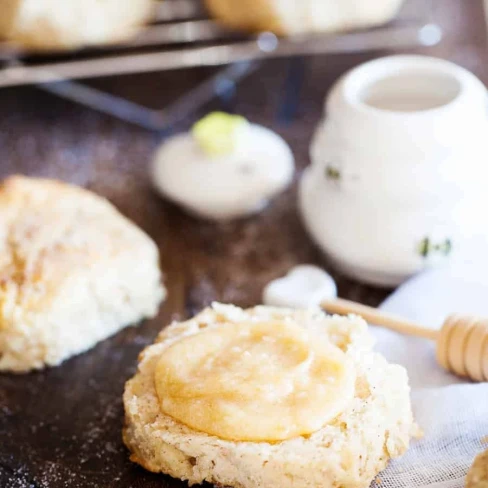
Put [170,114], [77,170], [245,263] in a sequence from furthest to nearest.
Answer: [170,114], [77,170], [245,263]

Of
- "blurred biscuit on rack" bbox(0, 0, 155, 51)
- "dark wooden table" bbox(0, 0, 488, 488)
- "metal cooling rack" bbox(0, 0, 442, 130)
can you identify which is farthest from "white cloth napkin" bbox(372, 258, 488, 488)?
"blurred biscuit on rack" bbox(0, 0, 155, 51)

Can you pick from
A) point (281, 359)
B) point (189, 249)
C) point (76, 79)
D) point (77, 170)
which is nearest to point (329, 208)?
point (189, 249)

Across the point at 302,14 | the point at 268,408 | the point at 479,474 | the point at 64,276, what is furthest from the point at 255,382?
the point at 302,14

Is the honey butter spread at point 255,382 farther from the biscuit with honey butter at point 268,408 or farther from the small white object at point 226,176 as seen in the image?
the small white object at point 226,176

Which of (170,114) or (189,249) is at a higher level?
(170,114)

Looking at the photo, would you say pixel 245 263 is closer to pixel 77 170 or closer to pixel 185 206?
pixel 185 206

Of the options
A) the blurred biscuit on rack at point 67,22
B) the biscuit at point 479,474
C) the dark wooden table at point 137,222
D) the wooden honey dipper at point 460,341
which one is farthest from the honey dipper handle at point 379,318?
the blurred biscuit on rack at point 67,22
